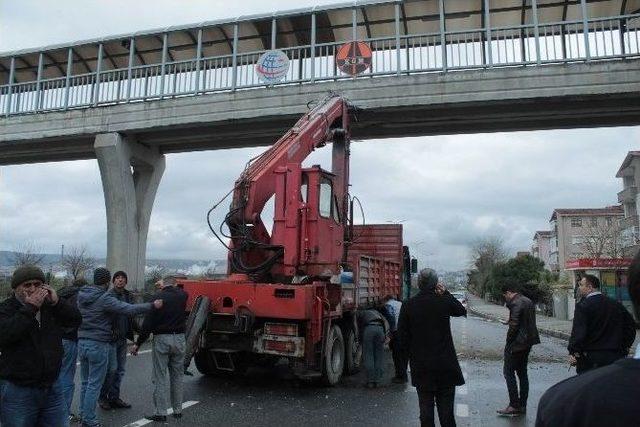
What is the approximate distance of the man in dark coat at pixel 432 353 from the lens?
16.7ft

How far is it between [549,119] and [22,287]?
49.4 feet

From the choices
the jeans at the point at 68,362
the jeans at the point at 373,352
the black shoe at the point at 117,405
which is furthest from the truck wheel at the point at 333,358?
the jeans at the point at 68,362

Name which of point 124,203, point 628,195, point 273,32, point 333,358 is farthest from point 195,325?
point 628,195

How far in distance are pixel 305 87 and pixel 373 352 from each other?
836 cm

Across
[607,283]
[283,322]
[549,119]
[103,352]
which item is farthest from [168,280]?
[607,283]

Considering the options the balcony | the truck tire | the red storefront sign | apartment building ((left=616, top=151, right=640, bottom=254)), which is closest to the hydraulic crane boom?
the truck tire

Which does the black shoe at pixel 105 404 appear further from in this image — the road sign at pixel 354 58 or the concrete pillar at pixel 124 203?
the concrete pillar at pixel 124 203

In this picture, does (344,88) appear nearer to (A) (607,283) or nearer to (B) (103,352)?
(B) (103,352)

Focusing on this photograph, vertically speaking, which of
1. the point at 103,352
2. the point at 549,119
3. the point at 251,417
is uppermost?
the point at 549,119

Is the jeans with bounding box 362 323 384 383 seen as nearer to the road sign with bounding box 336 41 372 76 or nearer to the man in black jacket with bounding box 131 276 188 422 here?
the man in black jacket with bounding box 131 276 188 422

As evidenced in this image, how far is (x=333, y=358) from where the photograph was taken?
9047mm

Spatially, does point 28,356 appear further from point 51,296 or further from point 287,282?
point 287,282

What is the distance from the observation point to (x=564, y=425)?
1619 millimetres

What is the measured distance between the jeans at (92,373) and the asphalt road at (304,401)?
0.47 meters
